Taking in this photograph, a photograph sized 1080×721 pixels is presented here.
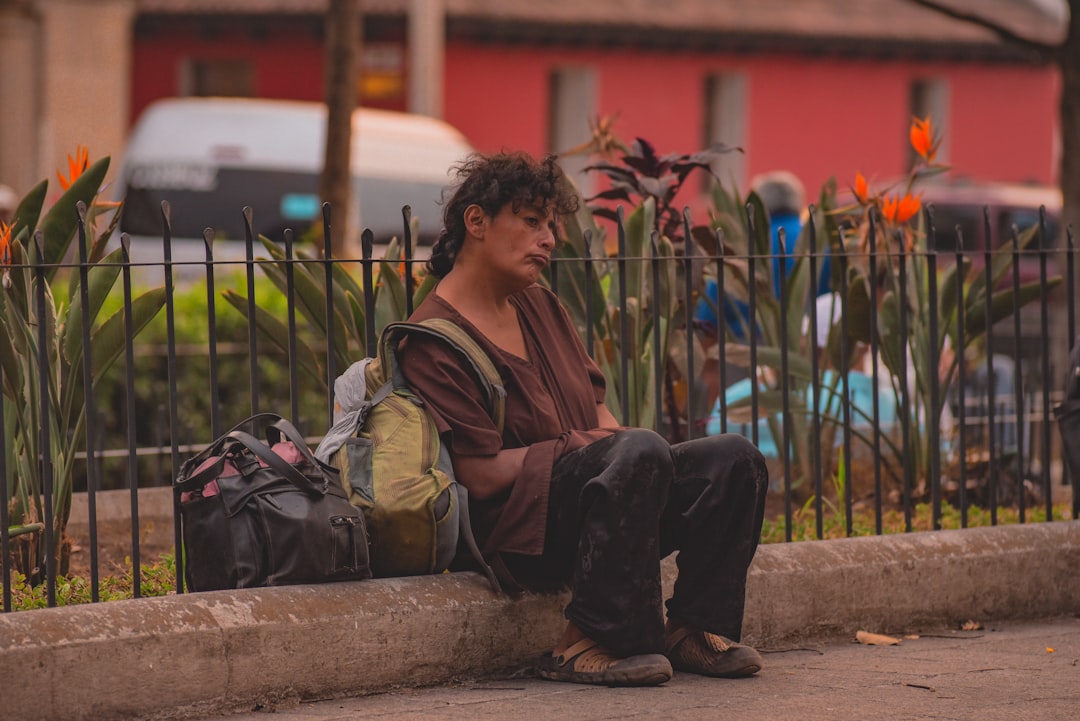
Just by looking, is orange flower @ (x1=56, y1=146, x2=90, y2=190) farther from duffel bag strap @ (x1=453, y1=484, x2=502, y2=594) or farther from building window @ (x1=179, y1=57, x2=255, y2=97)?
building window @ (x1=179, y1=57, x2=255, y2=97)

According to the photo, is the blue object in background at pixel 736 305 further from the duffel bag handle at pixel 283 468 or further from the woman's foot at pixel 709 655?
the duffel bag handle at pixel 283 468

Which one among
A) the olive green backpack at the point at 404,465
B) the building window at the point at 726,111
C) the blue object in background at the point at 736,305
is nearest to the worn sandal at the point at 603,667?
the olive green backpack at the point at 404,465

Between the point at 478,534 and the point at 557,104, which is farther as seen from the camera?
the point at 557,104

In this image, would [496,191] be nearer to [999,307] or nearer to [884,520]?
[884,520]

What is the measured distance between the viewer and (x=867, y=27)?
2661 centimetres

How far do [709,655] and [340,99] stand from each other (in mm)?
5219

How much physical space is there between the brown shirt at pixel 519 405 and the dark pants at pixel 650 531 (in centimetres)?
7

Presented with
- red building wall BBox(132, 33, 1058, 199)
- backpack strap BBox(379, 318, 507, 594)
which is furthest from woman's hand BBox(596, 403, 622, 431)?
red building wall BBox(132, 33, 1058, 199)

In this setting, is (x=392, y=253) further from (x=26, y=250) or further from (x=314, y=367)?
(x=26, y=250)

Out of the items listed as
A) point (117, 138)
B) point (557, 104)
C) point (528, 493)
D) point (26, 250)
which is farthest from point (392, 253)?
point (557, 104)

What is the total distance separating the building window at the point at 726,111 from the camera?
86.9 ft

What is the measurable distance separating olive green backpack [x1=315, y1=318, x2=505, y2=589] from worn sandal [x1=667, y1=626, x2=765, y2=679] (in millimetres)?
491

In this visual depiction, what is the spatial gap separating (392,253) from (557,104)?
20113 millimetres

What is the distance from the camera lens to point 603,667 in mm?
4590
